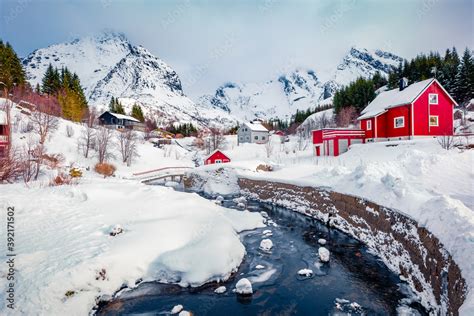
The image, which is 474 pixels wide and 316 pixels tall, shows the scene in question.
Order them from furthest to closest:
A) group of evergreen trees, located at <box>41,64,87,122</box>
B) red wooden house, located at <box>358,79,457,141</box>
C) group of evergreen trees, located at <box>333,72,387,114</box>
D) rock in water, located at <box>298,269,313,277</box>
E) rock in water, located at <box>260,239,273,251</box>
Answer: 1. group of evergreen trees, located at <box>333,72,387,114</box>
2. group of evergreen trees, located at <box>41,64,87,122</box>
3. red wooden house, located at <box>358,79,457,141</box>
4. rock in water, located at <box>260,239,273,251</box>
5. rock in water, located at <box>298,269,313,277</box>

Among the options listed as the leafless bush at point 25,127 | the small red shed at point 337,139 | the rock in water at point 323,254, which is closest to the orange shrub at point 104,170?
the leafless bush at point 25,127

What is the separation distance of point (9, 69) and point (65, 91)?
8761 millimetres

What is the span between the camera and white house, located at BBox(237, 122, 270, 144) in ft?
214

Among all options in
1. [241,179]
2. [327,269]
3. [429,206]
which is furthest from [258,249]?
[241,179]

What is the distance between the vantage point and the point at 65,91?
157 feet

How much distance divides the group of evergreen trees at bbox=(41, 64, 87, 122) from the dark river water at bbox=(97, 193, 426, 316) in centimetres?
5290

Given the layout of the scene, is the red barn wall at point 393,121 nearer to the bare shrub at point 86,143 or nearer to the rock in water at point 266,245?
the rock in water at point 266,245

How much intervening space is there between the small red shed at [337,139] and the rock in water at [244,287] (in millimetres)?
23684

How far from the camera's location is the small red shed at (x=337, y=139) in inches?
1077

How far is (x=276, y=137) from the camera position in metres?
74.1

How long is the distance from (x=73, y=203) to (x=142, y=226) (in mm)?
4910

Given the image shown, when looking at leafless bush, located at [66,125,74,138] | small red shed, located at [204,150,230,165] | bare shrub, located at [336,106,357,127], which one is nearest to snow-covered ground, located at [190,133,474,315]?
small red shed, located at [204,150,230,165]

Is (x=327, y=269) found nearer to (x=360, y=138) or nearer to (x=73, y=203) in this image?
(x=73, y=203)

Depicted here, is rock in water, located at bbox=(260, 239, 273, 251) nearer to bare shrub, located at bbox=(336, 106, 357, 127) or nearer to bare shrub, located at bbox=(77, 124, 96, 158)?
bare shrub, located at bbox=(77, 124, 96, 158)
